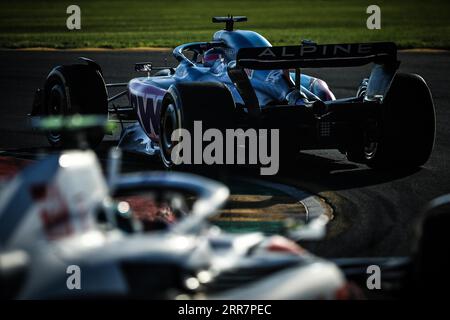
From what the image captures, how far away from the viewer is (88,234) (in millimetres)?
5723

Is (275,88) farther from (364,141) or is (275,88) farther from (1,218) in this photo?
(1,218)

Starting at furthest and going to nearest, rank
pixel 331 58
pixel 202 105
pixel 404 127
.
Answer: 1. pixel 404 127
2. pixel 331 58
3. pixel 202 105

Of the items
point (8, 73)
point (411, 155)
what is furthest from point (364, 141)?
point (8, 73)

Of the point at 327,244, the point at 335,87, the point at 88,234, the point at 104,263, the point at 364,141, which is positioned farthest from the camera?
the point at 335,87

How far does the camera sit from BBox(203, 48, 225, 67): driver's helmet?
15445 millimetres

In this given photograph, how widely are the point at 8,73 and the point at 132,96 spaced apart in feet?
35.5

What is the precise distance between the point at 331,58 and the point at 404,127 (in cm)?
131

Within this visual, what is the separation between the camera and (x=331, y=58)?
539 inches

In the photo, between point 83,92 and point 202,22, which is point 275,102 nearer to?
point 83,92

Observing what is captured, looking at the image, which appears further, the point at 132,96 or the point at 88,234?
the point at 132,96

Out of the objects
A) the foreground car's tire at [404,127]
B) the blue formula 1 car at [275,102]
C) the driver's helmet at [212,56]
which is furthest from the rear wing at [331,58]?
the driver's helmet at [212,56]

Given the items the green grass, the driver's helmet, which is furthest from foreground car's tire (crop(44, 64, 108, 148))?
the green grass

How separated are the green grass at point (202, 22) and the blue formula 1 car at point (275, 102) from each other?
58.9 feet

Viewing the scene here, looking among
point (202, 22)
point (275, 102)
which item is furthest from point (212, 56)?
point (202, 22)
